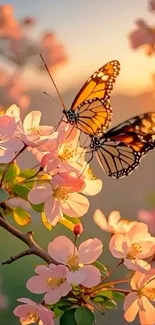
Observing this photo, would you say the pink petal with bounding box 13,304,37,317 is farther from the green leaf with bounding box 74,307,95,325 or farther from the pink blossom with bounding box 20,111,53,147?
the pink blossom with bounding box 20,111,53,147

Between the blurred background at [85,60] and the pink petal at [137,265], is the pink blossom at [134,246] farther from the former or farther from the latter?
the blurred background at [85,60]

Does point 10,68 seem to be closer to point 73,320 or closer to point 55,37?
point 55,37

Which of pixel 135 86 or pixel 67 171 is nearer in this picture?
pixel 67 171

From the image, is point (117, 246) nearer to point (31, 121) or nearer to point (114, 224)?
point (114, 224)

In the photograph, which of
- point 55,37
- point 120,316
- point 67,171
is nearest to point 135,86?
point 55,37

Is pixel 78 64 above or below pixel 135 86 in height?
above

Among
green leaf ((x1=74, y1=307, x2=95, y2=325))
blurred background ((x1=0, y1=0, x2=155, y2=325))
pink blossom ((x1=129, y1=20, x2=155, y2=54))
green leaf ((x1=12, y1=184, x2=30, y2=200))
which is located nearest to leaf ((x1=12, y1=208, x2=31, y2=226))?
green leaf ((x1=12, y1=184, x2=30, y2=200))

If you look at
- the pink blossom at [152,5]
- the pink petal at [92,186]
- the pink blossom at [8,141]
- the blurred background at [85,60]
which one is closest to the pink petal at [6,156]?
the pink blossom at [8,141]

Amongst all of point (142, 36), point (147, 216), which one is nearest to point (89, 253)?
point (147, 216)
